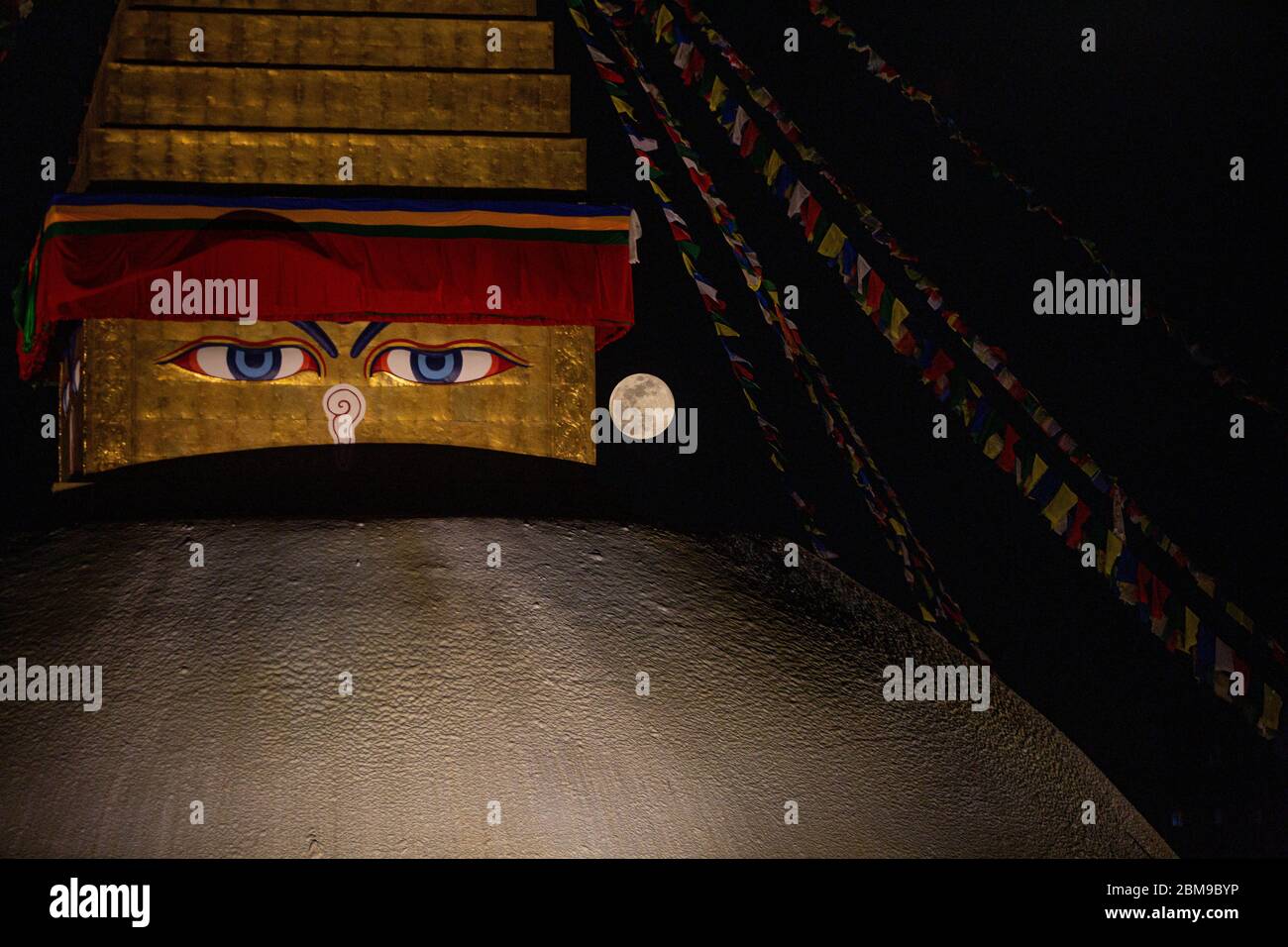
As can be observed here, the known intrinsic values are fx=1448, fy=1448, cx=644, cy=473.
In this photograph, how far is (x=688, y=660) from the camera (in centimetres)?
632

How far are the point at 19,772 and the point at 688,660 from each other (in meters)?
2.70

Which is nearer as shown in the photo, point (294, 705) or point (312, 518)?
point (294, 705)

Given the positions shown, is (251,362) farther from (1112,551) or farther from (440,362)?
(1112,551)

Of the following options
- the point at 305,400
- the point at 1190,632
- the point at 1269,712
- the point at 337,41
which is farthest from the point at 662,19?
the point at 1269,712

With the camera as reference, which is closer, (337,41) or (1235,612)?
(1235,612)

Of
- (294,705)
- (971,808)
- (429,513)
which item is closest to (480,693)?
(294,705)

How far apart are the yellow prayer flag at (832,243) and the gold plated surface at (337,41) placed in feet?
6.12

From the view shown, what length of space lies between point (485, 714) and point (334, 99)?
395cm

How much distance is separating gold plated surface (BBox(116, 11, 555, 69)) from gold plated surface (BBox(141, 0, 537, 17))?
50 millimetres

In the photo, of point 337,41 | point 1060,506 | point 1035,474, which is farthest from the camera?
point 337,41

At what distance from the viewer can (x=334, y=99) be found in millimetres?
8023

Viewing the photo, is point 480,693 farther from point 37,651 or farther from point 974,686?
point 974,686

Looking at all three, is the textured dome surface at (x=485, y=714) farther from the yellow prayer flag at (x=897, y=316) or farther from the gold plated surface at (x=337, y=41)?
the gold plated surface at (x=337, y=41)
